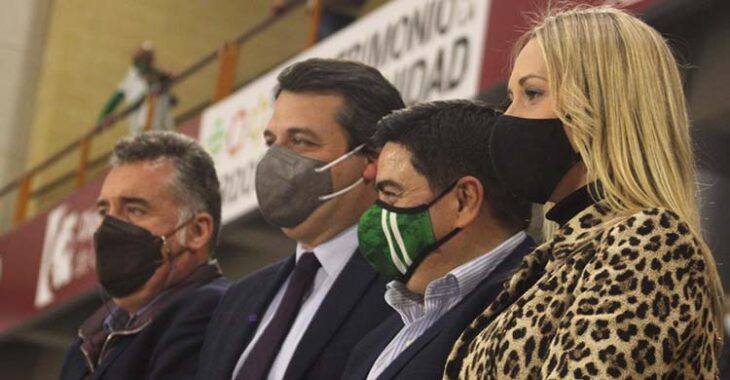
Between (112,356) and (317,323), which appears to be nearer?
(317,323)

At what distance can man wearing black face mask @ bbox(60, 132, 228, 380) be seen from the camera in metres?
4.46

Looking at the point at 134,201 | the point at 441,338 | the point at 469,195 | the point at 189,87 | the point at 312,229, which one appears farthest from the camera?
the point at 189,87

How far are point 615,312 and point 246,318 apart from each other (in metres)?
1.73

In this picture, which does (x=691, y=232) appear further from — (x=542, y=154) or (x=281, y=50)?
(x=281, y=50)

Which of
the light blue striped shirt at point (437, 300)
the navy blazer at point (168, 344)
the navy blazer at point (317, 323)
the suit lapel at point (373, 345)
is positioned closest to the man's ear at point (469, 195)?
the light blue striped shirt at point (437, 300)

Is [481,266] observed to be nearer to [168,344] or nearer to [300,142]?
[300,142]

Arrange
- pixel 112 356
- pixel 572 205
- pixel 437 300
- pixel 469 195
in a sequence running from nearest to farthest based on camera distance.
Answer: pixel 572 205, pixel 437 300, pixel 469 195, pixel 112 356

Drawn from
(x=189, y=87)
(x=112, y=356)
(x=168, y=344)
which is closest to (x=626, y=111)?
(x=168, y=344)

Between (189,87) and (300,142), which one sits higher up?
(189,87)

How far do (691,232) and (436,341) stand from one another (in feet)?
2.64

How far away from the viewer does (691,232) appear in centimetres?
254

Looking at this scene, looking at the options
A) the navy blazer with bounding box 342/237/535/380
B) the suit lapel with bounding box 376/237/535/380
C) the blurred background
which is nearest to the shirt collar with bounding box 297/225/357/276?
the navy blazer with bounding box 342/237/535/380

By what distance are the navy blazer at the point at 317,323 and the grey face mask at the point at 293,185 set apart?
0.15 m

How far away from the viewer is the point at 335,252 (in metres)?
3.99
